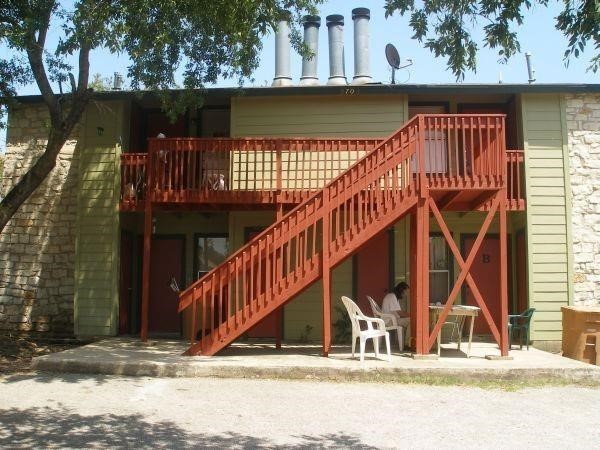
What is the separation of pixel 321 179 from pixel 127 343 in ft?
16.7

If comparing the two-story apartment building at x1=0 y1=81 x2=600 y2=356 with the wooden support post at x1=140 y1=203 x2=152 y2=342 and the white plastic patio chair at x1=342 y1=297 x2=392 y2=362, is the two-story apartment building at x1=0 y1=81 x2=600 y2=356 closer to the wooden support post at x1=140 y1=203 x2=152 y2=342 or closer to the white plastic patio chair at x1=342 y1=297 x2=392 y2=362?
the wooden support post at x1=140 y1=203 x2=152 y2=342

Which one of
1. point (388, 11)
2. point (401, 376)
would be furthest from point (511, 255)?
point (388, 11)

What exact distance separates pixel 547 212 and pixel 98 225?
9461 mm

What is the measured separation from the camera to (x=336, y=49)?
14922 mm

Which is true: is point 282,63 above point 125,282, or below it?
above

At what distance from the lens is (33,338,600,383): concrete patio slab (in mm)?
8289

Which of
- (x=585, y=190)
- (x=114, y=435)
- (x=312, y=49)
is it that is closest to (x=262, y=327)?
(x=312, y=49)

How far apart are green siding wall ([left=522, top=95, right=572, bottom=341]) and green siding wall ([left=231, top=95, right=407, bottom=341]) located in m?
2.79

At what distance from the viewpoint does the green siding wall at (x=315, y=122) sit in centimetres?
1234

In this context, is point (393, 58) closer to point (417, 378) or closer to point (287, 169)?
point (287, 169)

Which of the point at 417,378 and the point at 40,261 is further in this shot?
the point at 40,261

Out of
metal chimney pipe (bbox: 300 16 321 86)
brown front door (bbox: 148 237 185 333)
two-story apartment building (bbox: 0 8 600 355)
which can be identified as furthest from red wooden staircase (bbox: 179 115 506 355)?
metal chimney pipe (bbox: 300 16 321 86)

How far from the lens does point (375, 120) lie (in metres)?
12.5

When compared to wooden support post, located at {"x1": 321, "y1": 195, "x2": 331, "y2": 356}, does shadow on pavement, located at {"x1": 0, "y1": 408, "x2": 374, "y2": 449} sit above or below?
below
